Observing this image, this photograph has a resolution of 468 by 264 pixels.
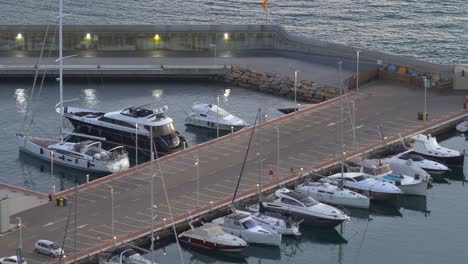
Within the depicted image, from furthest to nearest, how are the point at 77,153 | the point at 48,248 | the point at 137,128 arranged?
1. the point at 137,128
2. the point at 77,153
3. the point at 48,248

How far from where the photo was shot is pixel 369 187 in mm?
86625

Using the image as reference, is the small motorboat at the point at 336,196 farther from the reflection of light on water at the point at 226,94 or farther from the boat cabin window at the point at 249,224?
the reflection of light on water at the point at 226,94

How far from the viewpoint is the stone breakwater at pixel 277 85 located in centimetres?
10938

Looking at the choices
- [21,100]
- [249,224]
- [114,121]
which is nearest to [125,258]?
[249,224]

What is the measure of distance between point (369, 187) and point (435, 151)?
9.52m

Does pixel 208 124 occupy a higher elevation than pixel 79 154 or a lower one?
higher

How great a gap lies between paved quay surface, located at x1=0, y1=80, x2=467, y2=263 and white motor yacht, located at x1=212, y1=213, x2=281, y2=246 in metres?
3.01

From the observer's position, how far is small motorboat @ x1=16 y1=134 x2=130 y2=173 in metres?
91.4

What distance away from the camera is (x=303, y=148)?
9362 cm

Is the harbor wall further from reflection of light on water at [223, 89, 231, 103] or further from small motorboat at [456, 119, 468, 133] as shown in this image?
small motorboat at [456, 119, 468, 133]

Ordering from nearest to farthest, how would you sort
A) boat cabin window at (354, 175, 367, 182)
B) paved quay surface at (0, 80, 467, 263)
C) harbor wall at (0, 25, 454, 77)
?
paved quay surface at (0, 80, 467, 263) < boat cabin window at (354, 175, 367, 182) < harbor wall at (0, 25, 454, 77)

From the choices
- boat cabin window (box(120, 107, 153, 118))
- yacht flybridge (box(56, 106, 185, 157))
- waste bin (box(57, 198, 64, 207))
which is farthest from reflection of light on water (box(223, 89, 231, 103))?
waste bin (box(57, 198, 64, 207))

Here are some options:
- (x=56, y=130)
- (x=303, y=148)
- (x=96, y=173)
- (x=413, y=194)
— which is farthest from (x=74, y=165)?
(x=413, y=194)

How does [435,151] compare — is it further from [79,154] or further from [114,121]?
[79,154]
